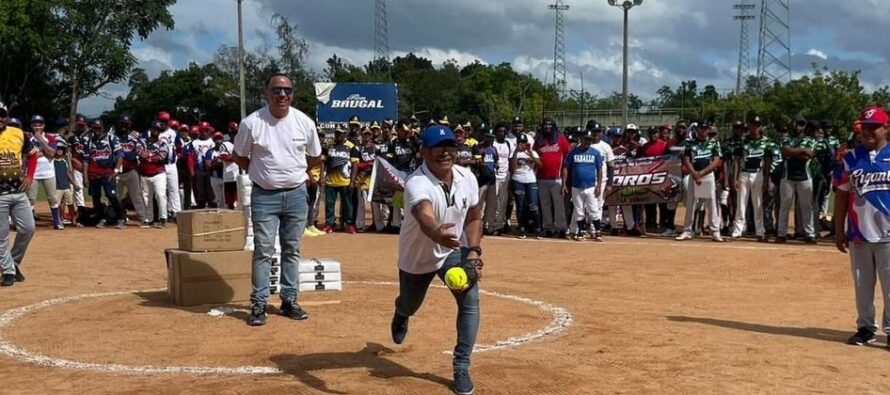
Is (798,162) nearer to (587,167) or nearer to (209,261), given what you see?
(587,167)

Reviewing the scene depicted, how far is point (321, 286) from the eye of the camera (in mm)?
9422

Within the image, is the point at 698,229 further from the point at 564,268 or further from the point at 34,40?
the point at 34,40

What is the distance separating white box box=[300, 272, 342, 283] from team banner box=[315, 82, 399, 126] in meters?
27.8

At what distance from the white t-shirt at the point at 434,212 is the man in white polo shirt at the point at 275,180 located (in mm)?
2203

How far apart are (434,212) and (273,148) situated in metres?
2.70

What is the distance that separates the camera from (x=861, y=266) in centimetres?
732

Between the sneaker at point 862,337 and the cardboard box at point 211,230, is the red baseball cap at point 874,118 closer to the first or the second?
the sneaker at point 862,337

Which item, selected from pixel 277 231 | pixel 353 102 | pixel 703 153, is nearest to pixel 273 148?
pixel 277 231

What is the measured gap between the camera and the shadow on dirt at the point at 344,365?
5820mm

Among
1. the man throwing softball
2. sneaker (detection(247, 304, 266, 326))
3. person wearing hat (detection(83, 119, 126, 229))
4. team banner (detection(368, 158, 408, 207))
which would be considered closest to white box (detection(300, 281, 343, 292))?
sneaker (detection(247, 304, 266, 326))

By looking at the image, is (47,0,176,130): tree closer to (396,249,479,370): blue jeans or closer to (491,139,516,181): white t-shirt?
(491,139,516,181): white t-shirt

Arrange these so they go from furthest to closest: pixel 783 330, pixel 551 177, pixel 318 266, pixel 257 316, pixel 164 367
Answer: pixel 551 177
pixel 318 266
pixel 783 330
pixel 257 316
pixel 164 367

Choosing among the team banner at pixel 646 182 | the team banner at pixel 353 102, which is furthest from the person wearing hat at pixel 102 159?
the team banner at pixel 353 102

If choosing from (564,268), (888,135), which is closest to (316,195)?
(564,268)
